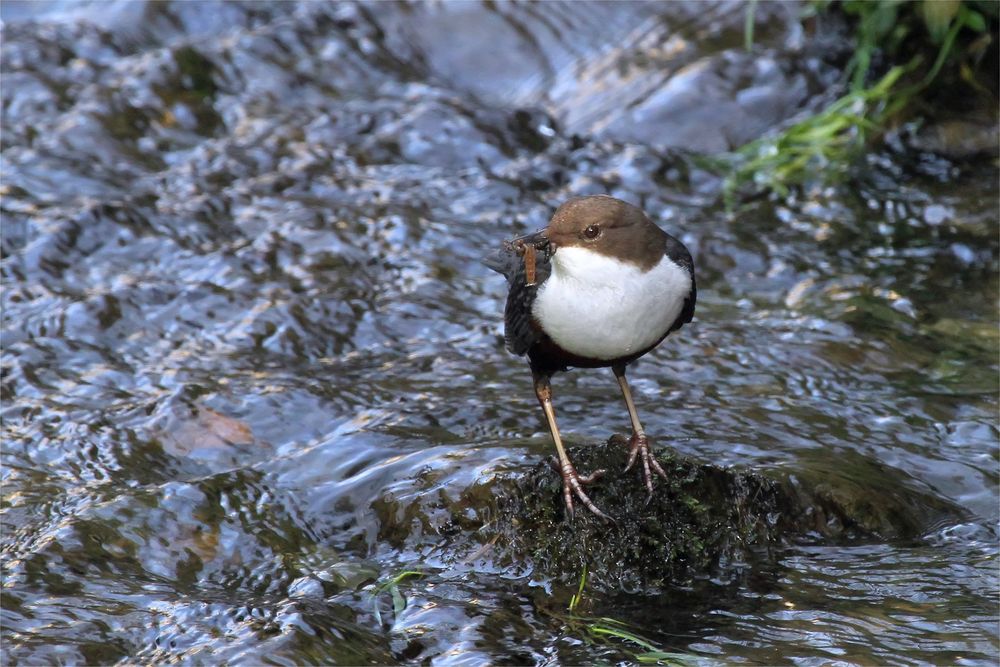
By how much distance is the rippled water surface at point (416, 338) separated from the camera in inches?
132

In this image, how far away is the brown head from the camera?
3324 millimetres

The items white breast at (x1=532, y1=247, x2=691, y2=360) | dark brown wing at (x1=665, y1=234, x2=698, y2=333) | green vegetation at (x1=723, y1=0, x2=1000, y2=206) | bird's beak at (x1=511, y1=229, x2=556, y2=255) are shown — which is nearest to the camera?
white breast at (x1=532, y1=247, x2=691, y2=360)

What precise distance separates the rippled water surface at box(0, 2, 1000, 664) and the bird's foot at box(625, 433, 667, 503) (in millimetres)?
327

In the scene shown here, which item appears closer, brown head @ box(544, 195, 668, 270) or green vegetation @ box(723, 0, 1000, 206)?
brown head @ box(544, 195, 668, 270)

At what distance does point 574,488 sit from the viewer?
3.43 meters

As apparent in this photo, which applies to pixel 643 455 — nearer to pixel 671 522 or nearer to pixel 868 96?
pixel 671 522

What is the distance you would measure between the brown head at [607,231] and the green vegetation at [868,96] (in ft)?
10.2

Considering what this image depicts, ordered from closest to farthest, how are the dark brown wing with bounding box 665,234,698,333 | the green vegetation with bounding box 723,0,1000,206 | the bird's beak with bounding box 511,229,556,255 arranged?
the bird's beak with bounding box 511,229,556,255, the dark brown wing with bounding box 665,234,698,333, the green vegetation with bounding box 723,0,1000,206

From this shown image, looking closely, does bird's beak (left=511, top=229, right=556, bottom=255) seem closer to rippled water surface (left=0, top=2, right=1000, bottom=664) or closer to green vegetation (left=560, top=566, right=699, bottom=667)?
rippled water surface (left=0, top=2, right=1000, bottom=664)

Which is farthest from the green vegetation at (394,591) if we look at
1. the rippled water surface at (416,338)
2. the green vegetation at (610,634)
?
the green vegetation at (610,634)

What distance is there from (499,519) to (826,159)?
3.74 metres

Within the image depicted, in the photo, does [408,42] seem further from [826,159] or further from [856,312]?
[856,312]

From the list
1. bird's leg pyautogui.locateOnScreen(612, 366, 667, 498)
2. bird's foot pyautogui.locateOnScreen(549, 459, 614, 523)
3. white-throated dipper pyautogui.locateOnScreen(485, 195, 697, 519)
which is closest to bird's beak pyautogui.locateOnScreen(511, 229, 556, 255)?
white-throated dipper pyautogui.locateOnScreen(485, 195, 697, 519)

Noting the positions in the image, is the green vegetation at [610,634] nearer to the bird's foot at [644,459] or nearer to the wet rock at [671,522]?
the wet rock at [671,522]
